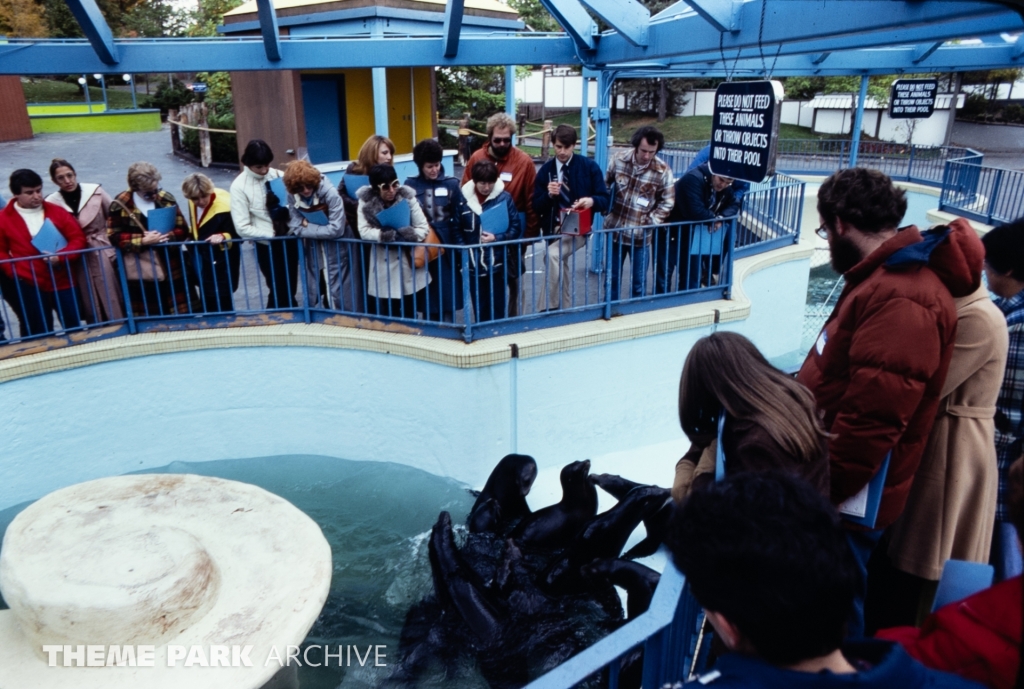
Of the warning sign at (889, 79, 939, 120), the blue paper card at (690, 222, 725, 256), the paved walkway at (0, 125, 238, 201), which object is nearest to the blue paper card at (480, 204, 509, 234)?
the blue paper card at (690, 222, 725, 256)

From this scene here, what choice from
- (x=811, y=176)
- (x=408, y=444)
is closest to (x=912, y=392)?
(x=408, y=444)

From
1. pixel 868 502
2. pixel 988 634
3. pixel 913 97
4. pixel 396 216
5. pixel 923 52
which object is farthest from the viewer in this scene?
pixel 913 97

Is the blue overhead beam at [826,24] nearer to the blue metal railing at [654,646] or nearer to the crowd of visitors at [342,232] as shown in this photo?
the crowd of visitors at [342,232]

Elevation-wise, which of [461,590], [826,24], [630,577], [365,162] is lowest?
[461,590]

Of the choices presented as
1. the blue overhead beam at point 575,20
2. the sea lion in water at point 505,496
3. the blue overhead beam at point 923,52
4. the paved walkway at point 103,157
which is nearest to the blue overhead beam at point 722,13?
the blue overhead beam at point 575,20

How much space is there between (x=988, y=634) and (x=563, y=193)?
5544 millimetres

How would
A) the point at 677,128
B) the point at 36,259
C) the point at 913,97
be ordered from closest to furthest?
the point at 36,259, the point at 913,97, the point at 677,128

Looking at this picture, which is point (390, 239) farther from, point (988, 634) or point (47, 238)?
point (988, 634)

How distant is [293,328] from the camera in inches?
243

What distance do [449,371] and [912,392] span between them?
13.0ft

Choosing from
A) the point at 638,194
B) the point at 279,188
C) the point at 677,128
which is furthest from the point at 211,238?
the point at 677,128

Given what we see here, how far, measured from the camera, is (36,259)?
18.1 ft

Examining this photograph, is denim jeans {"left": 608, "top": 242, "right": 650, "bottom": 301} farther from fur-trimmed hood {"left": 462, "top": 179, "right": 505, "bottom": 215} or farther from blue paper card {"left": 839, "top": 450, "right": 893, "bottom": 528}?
blue paper card {"left": 839, "top": 450, "right": 893, "bottom": 528}

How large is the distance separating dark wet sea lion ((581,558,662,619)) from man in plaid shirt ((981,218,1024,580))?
1.46m
